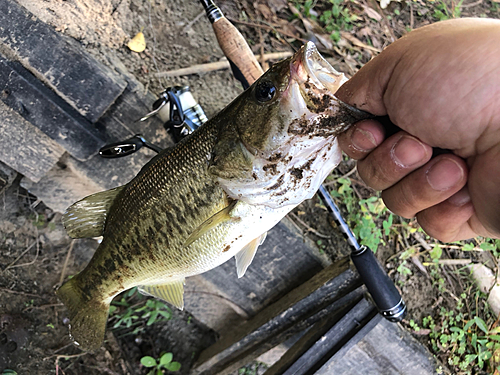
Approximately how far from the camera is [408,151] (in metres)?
1.35

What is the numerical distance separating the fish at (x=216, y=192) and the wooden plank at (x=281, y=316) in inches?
40.1

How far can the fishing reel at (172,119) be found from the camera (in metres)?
2.02

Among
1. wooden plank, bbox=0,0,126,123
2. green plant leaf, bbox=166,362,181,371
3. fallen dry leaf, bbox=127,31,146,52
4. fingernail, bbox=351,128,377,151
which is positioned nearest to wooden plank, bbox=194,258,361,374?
green plant leaf, bbox=166,362,181,371

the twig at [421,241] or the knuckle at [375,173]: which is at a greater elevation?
the knuckle at [375,173]

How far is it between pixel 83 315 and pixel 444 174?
7.46 ft

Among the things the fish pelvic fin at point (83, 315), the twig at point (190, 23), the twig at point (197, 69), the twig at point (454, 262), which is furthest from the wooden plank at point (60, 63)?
the twig at point (454, 262)

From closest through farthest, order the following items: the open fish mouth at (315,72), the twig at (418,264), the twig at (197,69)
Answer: the open fish mouth at (315,72) < the twig at (197,69) < the twig at (418,264)

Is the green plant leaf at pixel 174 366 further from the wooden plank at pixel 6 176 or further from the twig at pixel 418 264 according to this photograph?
the twig at pixel 418 264

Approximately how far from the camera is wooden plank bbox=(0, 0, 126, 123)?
7.73 ft

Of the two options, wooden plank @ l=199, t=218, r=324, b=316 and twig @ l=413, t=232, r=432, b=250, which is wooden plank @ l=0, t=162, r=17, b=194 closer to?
wooden plank @ l=199, t=218, r=324, b=316

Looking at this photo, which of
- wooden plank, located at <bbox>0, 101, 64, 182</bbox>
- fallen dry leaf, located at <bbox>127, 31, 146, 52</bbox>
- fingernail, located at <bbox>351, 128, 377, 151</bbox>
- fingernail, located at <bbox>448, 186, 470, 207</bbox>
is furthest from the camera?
fallen dry leaf, located at <bbox>127, 31, 146, 52</bbox>

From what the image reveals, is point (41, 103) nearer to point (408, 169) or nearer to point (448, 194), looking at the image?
point (408, 169)

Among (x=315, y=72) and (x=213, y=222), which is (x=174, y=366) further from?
(x=315, y=72)

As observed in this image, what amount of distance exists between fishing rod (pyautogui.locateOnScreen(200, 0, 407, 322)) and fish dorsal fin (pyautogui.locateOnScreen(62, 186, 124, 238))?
3.69 feet
